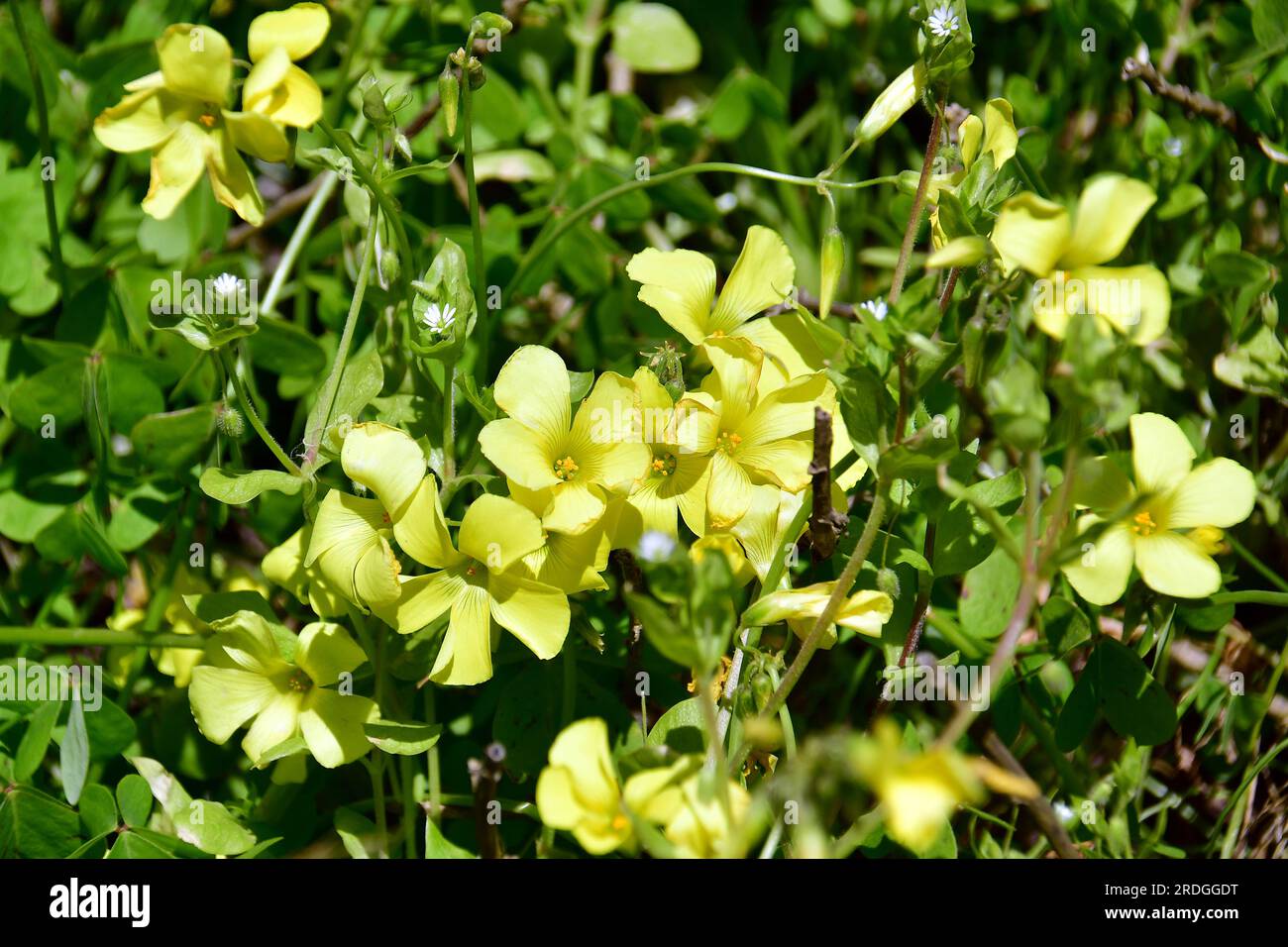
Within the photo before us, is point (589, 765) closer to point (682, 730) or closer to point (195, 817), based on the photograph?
point (682, 730)

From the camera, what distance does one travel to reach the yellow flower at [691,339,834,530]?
143cm

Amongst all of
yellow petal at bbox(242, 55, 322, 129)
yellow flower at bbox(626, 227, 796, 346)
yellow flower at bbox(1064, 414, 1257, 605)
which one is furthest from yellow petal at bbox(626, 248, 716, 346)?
yellow flower at bbox(1064, 414, 1257, 605)

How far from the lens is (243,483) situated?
60.6 inches

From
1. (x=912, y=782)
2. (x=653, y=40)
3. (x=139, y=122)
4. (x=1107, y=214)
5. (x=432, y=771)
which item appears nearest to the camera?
(x=912, y=782)

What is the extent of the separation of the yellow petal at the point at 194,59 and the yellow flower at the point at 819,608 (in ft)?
3.12

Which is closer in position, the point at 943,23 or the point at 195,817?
the point at 943,23

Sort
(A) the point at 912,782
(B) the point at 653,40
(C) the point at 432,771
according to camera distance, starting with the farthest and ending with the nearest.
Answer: (B) the point at 653,40
(C) the point at 432,771
(A) the point at 912,782

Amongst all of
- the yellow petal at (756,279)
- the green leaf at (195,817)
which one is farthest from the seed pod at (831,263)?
the green leaf at (195,817)

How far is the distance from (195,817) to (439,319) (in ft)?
2.80

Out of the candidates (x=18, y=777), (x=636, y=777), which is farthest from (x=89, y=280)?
(x=636, y=777)

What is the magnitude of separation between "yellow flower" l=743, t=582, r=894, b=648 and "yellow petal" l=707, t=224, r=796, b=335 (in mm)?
418

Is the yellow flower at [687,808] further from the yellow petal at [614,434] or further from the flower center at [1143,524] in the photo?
the flower center at [1143,524]

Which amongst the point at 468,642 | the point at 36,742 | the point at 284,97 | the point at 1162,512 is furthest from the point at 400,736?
the point at 1162,512
